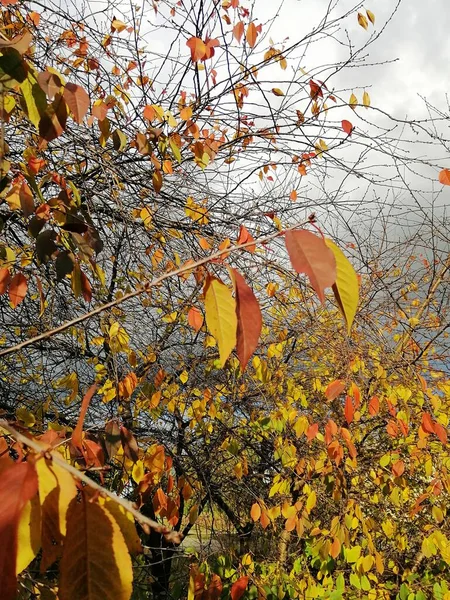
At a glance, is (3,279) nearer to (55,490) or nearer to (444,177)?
(55,490)

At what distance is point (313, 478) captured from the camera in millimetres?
3508

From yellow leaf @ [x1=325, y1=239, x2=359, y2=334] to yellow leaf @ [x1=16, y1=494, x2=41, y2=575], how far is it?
42 cm

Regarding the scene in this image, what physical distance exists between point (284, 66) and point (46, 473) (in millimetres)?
2469

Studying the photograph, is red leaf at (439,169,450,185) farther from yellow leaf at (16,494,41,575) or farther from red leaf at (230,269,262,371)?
yellow leaf at (16,494,41,575)

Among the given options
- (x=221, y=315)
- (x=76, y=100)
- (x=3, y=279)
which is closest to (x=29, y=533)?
(x=221, y=315)

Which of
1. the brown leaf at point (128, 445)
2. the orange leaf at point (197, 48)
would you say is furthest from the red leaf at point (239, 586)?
the orange leaf at point (197, 48)

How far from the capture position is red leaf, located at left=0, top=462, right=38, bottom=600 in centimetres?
40

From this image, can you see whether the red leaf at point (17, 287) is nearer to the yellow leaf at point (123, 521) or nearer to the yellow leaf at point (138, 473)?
the yellow leaf at point (138, 473)

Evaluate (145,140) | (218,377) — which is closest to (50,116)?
(145,140)

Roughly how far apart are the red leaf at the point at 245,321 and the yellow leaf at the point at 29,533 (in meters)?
0.28

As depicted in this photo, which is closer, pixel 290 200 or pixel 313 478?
pixel 290 200

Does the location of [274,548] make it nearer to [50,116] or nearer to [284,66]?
[284,66]

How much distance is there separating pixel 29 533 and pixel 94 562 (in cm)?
8

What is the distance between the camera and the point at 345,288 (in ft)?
2.11
